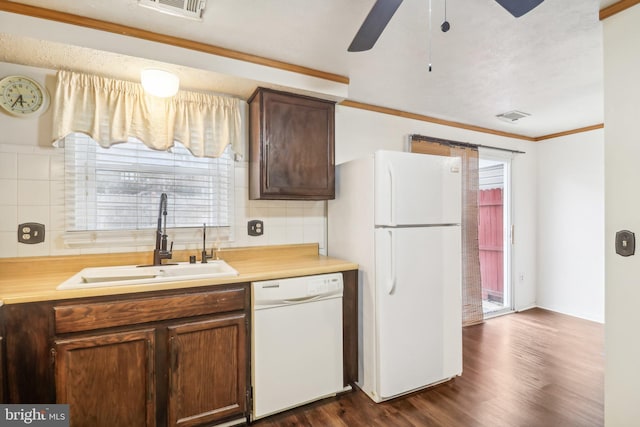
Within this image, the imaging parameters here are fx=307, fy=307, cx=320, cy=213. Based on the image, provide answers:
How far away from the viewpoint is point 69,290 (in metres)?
1.42

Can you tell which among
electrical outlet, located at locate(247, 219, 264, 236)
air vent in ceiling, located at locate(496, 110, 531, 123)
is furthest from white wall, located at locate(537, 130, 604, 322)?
electrical outlet, located at locate(247, 219, 264, 236)

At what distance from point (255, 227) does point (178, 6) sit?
1.48 meters

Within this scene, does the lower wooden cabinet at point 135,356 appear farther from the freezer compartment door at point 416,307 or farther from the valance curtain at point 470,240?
the valance curtain at point 470,240

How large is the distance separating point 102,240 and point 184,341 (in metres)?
0.92

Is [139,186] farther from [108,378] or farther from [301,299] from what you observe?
[301,299]

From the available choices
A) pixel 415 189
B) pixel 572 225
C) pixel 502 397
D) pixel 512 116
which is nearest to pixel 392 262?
pixel 415 189

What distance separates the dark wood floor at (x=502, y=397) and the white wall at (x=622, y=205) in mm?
509

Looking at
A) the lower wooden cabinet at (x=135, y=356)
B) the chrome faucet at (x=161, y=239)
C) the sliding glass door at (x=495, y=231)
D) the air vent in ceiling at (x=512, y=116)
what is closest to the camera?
the lower wooden cabinet at (x=135, y=356)

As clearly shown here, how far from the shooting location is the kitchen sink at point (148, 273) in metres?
1.64

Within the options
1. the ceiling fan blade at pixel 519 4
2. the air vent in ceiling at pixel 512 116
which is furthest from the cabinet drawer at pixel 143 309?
the air vent in ceiling at pixel 512 116

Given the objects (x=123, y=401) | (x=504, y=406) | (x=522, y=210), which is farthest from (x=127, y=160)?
(x=522, y=210)

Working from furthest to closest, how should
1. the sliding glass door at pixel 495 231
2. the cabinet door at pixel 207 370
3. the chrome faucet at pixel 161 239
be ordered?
1. the sliding glass door at pixel 495 231
2. the chrome faucet at pixel 161 239
3. the cabinet door at pixel 207 370

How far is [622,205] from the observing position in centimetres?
148

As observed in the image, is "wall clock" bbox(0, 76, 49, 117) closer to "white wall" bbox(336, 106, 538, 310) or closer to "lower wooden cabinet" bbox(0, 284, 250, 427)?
"lower wooden cabinet" bbox(0, 284, 250, 427)
